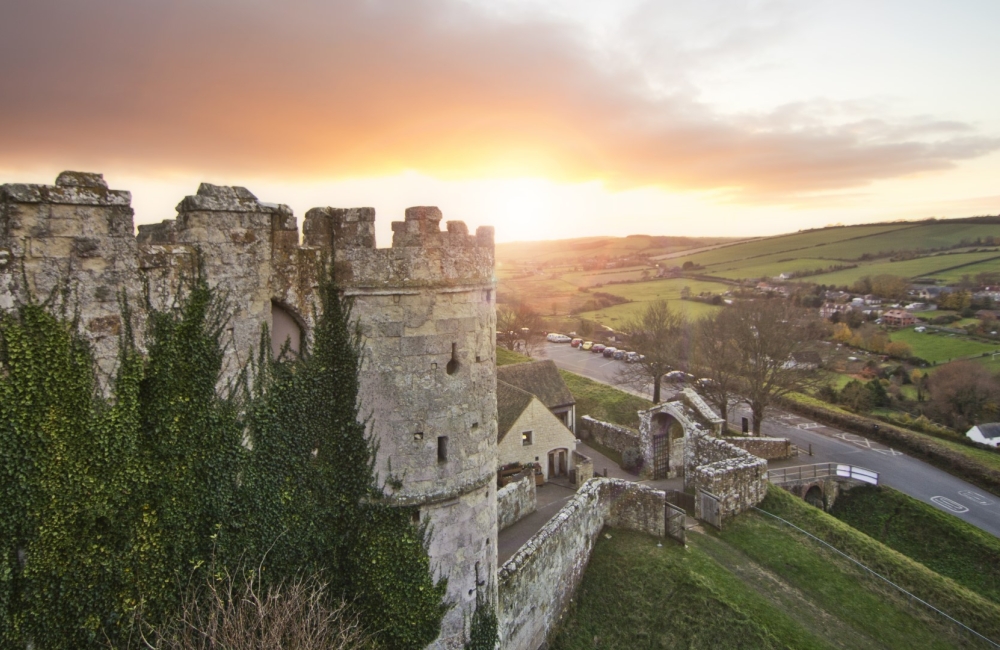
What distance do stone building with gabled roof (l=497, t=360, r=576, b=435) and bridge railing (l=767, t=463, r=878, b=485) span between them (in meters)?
11.5

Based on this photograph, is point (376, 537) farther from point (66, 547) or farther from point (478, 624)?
point (66, 547)

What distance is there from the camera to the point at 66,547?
784 cm

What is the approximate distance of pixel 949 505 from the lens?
28.2m

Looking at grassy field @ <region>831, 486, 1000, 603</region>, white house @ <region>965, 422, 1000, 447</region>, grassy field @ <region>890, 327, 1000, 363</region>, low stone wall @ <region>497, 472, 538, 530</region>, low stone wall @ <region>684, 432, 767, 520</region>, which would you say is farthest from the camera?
grassy field @ <region>890, 327, 1000, 363</region>

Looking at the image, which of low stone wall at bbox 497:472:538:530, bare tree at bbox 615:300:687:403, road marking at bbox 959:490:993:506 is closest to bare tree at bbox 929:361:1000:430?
road marking at bbox 959:490:993:506

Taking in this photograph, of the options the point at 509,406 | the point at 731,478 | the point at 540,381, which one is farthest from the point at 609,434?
the point at 731,478

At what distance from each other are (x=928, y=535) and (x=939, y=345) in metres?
Result: 35.6

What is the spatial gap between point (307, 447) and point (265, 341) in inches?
79.7

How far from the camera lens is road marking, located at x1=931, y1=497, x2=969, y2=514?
2775cm

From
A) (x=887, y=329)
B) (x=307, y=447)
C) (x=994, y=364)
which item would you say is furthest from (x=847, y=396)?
(x=307, y=447)

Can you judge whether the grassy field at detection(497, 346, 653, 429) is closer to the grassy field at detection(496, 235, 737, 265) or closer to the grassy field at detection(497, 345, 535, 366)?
the grassy field at detection(497, 345, 535, 366)

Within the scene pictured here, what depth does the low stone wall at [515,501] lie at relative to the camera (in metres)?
21.2

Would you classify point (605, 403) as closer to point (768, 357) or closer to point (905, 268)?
point (768, 357)

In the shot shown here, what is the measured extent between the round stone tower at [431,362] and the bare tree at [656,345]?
1281 inches
